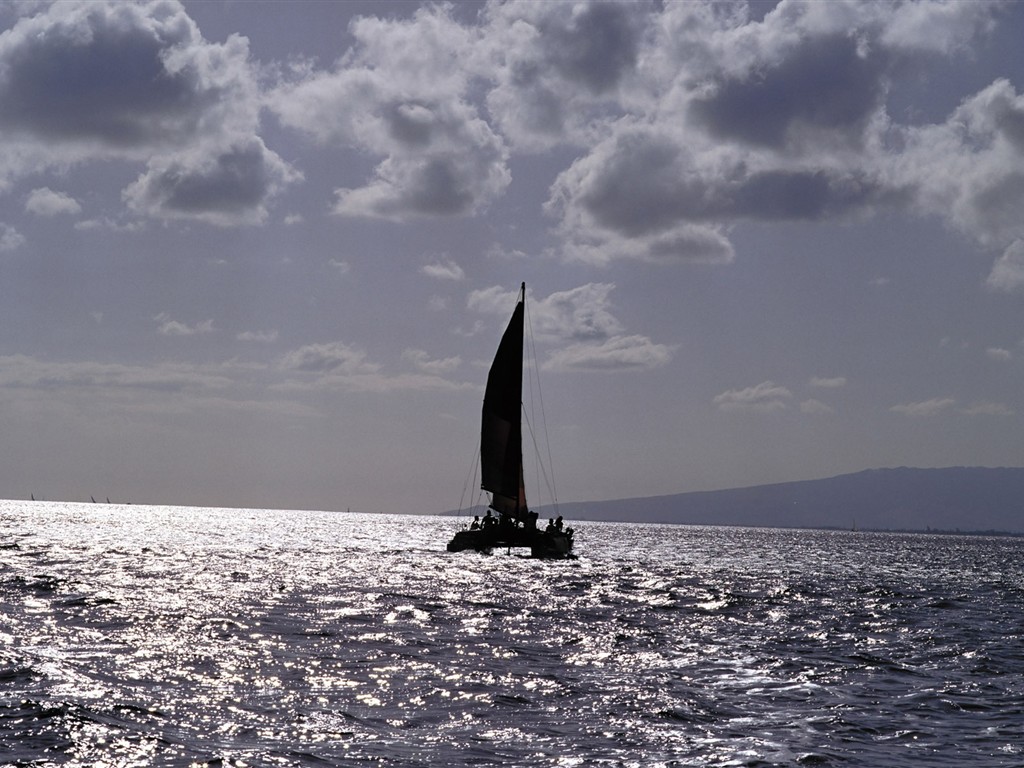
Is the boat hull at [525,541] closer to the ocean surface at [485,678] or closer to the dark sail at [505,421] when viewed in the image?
the dark sail at [505,421]

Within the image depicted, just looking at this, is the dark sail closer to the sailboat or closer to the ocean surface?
the sailboat

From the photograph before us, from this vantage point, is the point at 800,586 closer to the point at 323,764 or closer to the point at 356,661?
the point at 356,661

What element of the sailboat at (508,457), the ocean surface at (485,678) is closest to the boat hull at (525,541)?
the sailboat at (508,457)

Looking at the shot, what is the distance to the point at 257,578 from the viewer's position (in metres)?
53.4

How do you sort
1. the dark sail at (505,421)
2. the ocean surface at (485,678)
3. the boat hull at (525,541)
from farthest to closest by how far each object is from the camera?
the boat hull at (525,541) → the dark sail at (505,421) → the ocean surface at (485,678)

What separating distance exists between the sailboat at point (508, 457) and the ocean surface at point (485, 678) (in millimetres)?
28581

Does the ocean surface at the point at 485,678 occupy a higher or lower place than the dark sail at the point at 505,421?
lower

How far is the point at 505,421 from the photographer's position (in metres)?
76.8

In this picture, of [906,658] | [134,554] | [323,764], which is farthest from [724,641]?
[134,554]

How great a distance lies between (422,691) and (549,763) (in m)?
5.99

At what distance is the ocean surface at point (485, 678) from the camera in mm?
17047

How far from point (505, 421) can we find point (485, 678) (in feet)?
175

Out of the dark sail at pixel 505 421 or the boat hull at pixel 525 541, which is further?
the boat hull at pixel 525 541

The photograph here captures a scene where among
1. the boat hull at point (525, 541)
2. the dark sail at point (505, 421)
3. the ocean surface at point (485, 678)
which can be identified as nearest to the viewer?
the ocean surface at point (485, 678)
